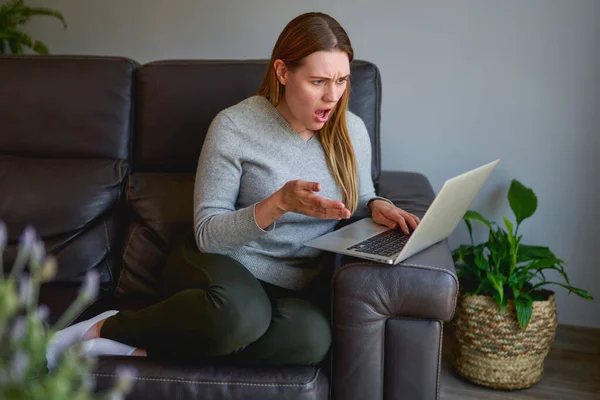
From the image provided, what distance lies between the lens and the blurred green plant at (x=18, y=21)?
2.58 metres

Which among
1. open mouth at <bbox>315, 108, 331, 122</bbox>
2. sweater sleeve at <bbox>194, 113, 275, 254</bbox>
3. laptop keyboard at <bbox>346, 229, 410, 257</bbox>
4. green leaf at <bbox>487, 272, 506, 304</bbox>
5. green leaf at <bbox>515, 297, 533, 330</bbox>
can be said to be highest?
open mouth at <bbox>315, 108, 331, 122</bbox>

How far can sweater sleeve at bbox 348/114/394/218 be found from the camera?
6.12 ft

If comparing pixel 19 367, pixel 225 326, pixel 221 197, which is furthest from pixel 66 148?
pixel 19 367

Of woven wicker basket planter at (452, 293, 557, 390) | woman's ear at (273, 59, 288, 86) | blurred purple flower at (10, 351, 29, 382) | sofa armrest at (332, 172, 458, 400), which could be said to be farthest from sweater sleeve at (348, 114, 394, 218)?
blurred purple flower at (10, 351, 29, 382)

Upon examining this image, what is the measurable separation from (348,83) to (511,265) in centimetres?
74

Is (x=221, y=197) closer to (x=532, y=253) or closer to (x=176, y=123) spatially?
(x=176, y=123)

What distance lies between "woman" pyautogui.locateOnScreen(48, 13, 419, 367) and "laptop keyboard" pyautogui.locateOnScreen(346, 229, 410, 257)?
0.15 ft

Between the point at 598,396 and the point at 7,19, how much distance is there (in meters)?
2.30

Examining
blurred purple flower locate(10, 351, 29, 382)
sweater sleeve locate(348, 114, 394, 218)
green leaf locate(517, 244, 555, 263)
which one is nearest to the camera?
blurred purple flower locate(10, 351, 29, 382)

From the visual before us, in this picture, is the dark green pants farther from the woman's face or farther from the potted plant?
the potted plant

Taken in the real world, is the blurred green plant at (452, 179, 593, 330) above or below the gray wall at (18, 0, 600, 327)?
below

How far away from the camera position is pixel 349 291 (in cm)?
150

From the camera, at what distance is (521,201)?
2.17 metres

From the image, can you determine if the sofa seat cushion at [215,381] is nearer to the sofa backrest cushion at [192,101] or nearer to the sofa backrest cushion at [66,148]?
the sofa backrest cushion at [66,148]
